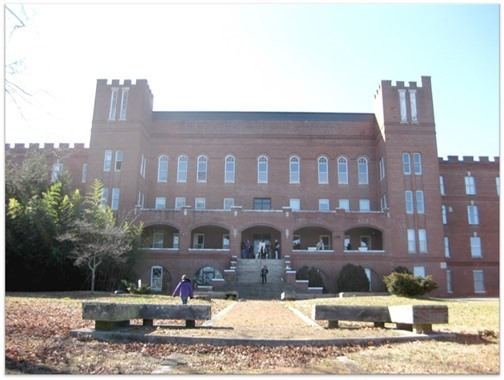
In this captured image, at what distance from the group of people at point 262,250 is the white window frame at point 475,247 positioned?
17029 mm

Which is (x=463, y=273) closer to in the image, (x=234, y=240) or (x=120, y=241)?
(x=234, y=240)

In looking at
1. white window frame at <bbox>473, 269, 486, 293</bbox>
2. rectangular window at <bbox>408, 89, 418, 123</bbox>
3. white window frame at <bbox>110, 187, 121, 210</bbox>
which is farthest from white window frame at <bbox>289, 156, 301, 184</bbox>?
white window frame at <bbox>473, 269, 486, 293</bbox>

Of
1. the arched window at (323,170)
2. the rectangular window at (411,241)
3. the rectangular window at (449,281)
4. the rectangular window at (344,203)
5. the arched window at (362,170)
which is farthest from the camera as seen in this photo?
the arched window at (323,170)

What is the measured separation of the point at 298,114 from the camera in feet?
141

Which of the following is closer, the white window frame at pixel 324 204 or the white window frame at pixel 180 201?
the white window frame at pixel 324 204

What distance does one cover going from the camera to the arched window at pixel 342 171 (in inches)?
1582

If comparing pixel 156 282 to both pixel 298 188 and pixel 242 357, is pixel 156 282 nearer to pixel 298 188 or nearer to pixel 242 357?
pixel 298 188

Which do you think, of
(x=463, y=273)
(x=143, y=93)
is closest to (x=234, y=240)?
(x=143, y=93)

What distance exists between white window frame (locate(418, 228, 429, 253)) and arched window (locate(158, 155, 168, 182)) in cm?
2126

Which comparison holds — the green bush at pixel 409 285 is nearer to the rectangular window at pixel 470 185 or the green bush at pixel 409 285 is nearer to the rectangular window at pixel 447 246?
the rectangular window at pixel 447 246

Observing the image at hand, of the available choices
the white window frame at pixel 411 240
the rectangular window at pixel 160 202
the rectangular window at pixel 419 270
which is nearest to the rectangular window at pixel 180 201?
the rectangular window at pixel 160 202

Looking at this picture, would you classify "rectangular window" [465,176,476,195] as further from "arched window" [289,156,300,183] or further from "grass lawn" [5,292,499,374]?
"grass lawn" [5,292,499,374]

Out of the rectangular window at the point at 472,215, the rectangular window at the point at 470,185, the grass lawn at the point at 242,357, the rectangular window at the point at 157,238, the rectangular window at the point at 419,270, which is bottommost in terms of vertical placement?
the grass lawn at the point at 242,357

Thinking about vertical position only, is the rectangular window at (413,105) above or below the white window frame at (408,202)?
above
